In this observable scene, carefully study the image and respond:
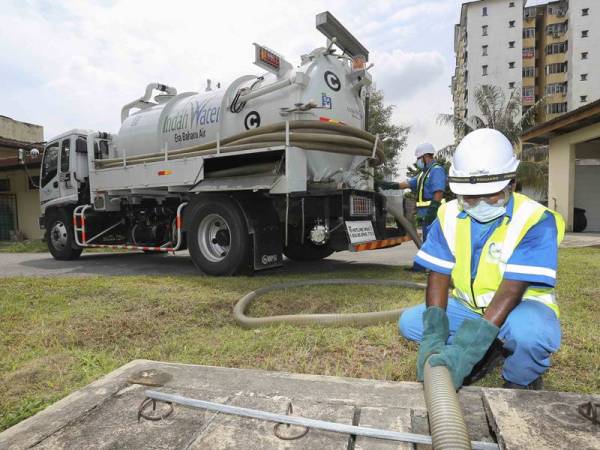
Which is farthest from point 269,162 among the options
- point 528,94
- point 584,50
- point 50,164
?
point 528,94

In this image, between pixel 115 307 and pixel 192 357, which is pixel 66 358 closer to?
pixel 192 357

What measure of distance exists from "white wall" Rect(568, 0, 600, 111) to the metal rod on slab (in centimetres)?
5167

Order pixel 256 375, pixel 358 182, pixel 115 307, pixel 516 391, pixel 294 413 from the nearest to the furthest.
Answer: pixel 294 413 → pixel 516 391 → pixel 256 375 → pixel 115 307 → pixel 358 182

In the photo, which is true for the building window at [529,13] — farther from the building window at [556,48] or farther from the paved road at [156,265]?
the paved road at [156,265]

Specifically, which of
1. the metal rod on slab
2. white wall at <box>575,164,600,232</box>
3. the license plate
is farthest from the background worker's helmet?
white wall at <box>575,164,600,232</box>

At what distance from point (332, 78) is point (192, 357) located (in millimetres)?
4246

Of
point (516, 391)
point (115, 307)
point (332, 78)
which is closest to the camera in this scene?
point (516, 391)

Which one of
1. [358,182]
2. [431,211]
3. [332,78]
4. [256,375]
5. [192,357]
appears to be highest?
[332,78]

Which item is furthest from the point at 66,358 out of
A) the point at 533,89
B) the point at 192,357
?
the point at 533,89

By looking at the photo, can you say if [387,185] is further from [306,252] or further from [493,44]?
[493,44]

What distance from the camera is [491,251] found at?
213 cm

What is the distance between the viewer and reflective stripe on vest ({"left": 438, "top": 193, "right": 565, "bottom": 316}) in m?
2.04

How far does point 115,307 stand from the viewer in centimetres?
393

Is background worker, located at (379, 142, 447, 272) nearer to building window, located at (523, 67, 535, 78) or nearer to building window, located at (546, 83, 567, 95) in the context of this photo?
building window, located at (546, 83, 567, 95)
